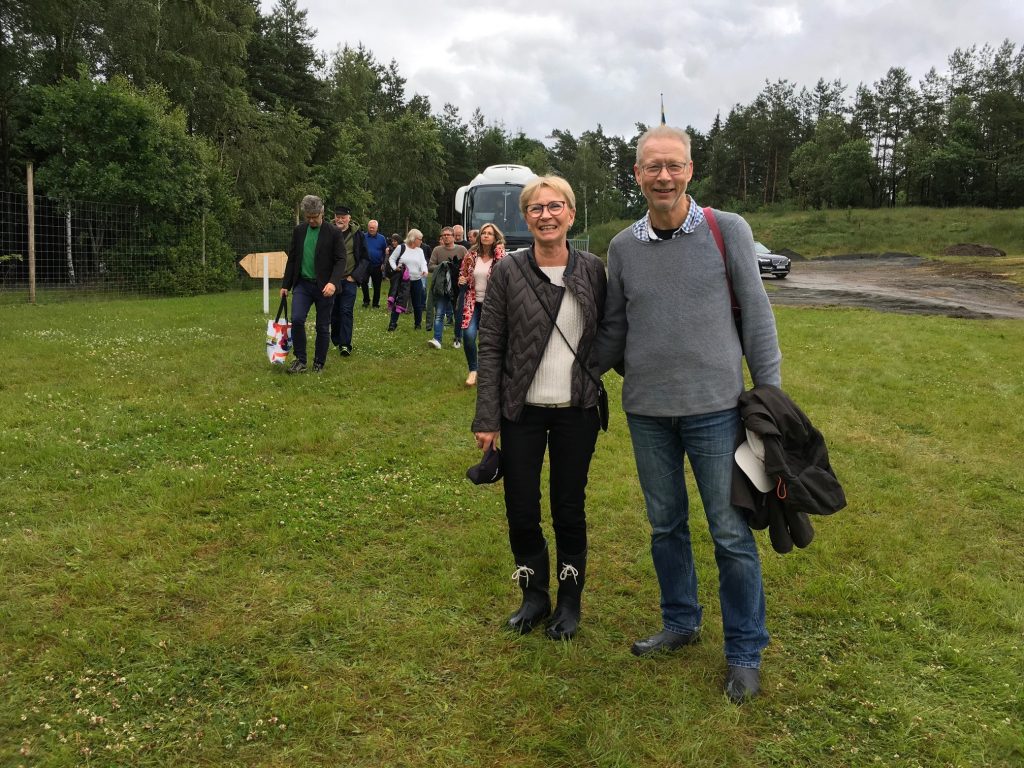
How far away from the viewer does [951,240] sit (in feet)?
149

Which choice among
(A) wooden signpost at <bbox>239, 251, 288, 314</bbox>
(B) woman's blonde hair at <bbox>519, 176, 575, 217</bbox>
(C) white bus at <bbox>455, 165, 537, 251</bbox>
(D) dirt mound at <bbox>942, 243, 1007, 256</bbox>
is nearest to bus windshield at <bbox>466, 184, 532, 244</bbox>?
(C) white bus at <bbox>455, 165, 537, 251</bbox>

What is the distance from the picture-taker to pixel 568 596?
340cm

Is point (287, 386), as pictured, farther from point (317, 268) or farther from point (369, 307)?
point (369, 307)

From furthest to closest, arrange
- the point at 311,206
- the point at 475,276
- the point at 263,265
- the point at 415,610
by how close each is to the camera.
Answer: the point at 263,265
the point at 475,276
the point at 311,206
the point at 415,610

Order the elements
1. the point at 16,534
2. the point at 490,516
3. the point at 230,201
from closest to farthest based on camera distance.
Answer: the point at 16,534 < the point at 490,516 < the point at 230,201

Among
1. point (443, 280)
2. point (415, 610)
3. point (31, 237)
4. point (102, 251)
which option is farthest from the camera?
point (102, 251)

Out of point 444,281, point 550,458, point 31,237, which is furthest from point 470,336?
point 31,237

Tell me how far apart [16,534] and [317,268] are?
15.9ft

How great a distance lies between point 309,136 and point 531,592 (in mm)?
33800

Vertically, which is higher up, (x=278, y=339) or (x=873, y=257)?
(x=873, y=257)

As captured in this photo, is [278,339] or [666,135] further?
[278,339]

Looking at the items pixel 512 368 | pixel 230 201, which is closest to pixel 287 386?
pixel 512 368

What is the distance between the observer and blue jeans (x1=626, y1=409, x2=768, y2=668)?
282cm

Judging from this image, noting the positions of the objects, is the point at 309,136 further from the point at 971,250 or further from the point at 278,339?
the point at 971,250
